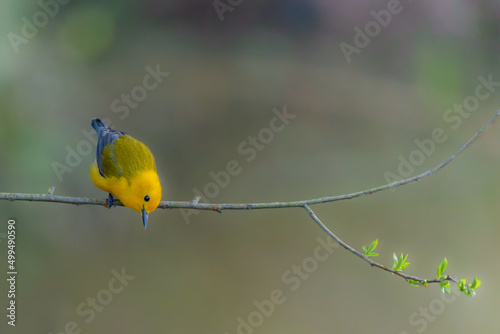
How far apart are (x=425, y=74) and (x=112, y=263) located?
2.30m

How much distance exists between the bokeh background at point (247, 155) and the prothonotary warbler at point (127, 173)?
1021mm

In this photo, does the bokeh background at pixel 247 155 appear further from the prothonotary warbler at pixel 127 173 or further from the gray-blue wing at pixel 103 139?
the prothonotary warbler at pixel 127 173

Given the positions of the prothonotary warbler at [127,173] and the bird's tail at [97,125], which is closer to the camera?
the prothonotary warbler at [127,173]

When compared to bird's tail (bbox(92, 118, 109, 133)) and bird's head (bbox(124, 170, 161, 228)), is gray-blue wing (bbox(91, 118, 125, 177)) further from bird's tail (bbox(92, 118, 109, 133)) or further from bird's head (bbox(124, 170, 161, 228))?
bird's head (bbox(124, 170, 161, 228))

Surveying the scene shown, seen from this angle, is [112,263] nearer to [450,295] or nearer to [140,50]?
[140,50]

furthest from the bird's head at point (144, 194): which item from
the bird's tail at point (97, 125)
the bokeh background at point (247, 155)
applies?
the bokeh background at point (247, 155)

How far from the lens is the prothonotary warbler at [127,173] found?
169 centimetres

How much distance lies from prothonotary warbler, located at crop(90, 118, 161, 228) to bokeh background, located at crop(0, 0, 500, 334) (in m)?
1.02

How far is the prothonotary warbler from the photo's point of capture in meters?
1.69

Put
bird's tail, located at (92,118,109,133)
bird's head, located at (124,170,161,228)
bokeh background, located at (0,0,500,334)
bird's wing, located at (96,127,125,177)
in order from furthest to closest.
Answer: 1. bokeh background, located at (0,0,500,334)
2. bird's tail, located at (92,118,109,133)
3. bird's wing, located at (96,127,125,177)
4. bird's head, located at (124,170,161,228)

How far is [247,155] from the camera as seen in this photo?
10.4 ft

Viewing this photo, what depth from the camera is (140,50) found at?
3.15 metres

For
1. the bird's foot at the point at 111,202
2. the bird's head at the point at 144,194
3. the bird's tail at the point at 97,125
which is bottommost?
the bird's foot at the point at 111,202


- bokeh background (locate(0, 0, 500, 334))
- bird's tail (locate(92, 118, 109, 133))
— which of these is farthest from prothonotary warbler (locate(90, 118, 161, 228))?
bokeh background (locate(0, 0, 500, 334))
